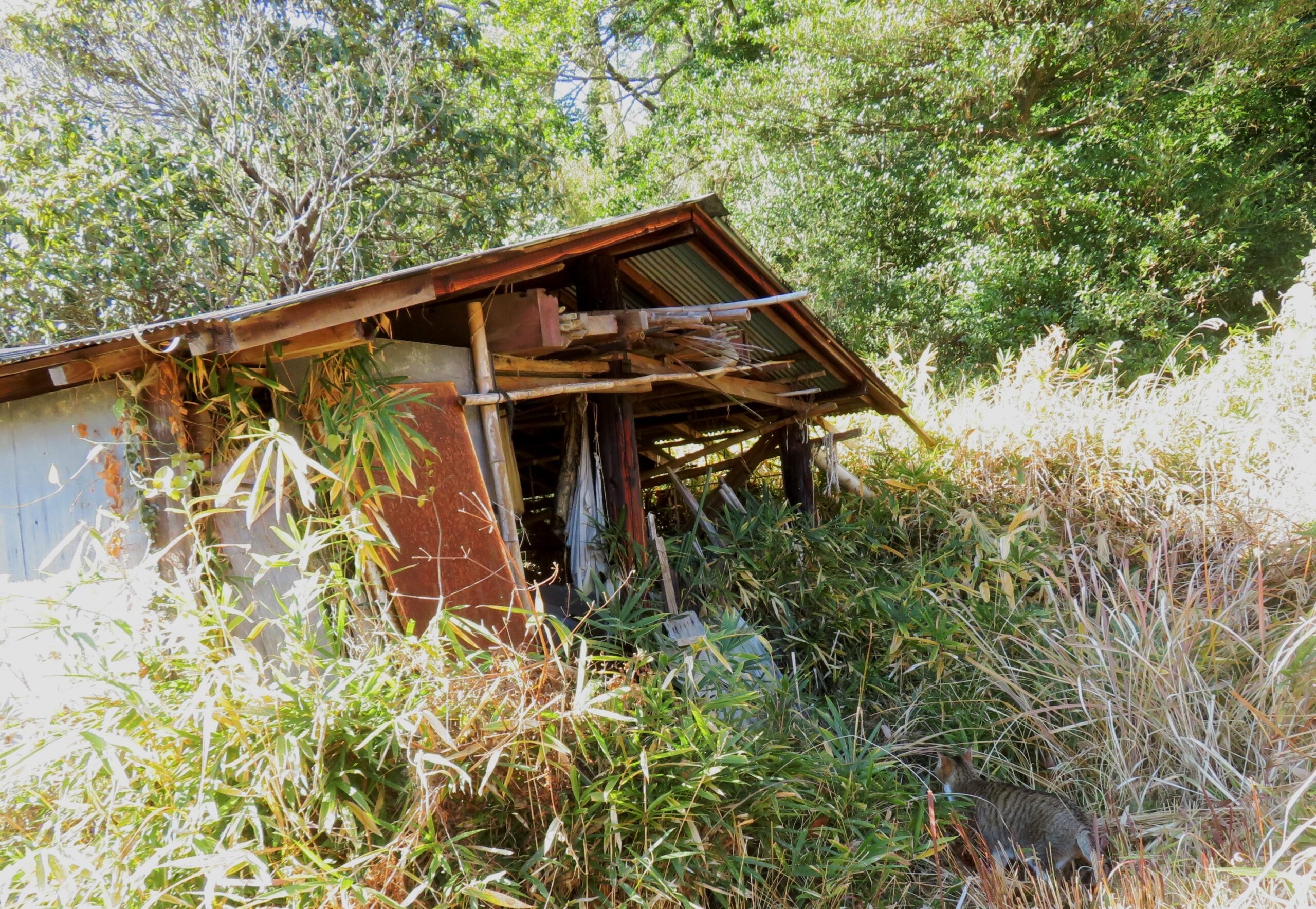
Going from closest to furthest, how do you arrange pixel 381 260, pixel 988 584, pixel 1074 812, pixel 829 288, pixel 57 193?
pixel 1074 812, pixel 988 584, pixel 57 193, pixel 381 260, pixel 829 288

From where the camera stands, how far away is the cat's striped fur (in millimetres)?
4086

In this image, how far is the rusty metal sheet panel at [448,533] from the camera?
412cm

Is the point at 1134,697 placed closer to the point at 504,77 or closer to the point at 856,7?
the point at 856,7

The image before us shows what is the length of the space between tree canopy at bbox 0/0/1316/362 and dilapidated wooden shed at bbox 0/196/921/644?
183 inches

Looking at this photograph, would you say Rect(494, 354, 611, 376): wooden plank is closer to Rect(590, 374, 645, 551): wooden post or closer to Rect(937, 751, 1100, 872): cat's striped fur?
Rect(590, 374, 645, 551): wooden post

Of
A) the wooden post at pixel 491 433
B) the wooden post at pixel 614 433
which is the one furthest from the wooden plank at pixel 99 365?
the wooden post at pixel 614 433

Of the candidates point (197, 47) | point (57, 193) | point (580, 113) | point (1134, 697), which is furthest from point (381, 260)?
point (1134, 697)

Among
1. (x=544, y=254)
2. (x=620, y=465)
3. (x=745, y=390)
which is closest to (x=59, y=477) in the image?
(x=544, y=254)

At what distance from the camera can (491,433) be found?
4.73 meters

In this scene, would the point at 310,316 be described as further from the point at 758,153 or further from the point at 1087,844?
the point at 758,153

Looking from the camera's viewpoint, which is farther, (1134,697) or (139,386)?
(1134,697)

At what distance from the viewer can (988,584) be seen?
21.2 feet

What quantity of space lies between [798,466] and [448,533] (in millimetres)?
4376

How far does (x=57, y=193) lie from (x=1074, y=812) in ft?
33.2
